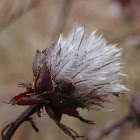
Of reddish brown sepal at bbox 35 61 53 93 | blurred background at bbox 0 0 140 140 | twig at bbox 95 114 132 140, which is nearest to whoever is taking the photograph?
reddish brown sepal at bbox 35 61 53 93

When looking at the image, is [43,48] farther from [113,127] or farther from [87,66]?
[87,66]

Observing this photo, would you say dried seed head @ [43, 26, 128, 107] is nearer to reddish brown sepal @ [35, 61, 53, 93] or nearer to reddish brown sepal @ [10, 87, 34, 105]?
reddish brown sepal @ [35, 61, 53, 93]

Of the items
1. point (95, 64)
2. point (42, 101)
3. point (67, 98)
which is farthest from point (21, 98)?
point (95, 64)

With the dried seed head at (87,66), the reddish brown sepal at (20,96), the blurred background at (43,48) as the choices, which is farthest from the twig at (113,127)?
the reddish brown sepal at (20,96)

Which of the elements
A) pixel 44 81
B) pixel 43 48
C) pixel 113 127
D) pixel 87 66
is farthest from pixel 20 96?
pixel 43 48

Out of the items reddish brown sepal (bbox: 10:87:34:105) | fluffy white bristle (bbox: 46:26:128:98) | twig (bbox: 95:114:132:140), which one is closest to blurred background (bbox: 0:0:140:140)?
twig (bbox: 95:114:132:140)

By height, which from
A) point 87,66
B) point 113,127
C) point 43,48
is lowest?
point 113,127

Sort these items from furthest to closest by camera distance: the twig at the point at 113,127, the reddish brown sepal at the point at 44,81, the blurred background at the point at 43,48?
the blurred background at the point at 43,48, the twig at the point at 113,127, the reddish brown sepal at the point at 44,81

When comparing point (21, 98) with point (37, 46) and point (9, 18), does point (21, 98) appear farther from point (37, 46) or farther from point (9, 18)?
point (37, 46)

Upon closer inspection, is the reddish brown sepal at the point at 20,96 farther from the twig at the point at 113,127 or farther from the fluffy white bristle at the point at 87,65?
the twig at the point at 113,127
